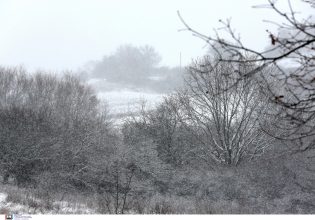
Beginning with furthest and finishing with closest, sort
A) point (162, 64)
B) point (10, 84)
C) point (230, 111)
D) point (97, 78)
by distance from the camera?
point (97, 78)
point (162, 64)
point (10, 84)
point (230, 111)

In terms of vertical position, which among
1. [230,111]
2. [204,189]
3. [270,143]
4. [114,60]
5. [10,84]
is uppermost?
[114,60]

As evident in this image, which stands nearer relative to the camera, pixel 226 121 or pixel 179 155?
pixel 226 121

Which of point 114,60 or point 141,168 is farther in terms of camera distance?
point 114,60

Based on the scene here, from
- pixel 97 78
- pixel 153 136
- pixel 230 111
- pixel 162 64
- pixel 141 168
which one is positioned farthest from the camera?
pixel 97 78

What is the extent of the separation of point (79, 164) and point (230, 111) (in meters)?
7.52

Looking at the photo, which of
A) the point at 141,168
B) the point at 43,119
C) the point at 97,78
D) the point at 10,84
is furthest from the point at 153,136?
the point at 97,78

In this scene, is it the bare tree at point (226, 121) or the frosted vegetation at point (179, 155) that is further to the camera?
the bare tree at point (226, 121)

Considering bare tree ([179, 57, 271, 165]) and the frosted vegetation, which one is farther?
bare tree ([179, 57, 271, 165])

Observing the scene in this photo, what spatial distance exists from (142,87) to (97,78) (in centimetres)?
563

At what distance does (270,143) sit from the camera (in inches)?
883

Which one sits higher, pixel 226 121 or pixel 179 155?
pixel 226 121

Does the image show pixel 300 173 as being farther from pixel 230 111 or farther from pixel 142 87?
pixel 142 87

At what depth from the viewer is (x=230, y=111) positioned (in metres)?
23.2

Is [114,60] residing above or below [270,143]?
above
